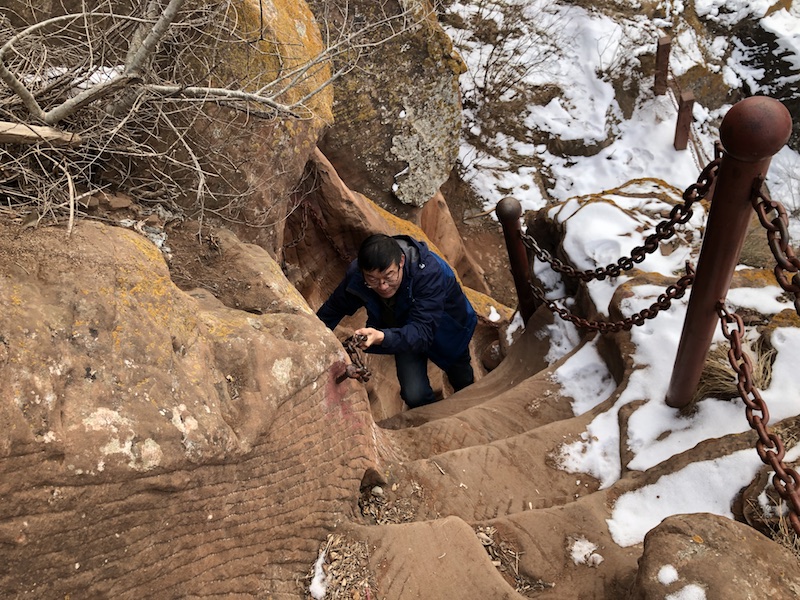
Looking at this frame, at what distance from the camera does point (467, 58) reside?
34.8 feet

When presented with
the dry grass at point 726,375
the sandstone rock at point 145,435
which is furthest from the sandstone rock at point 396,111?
the dry grass at point 726,375

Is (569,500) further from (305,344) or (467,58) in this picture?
(467,58)

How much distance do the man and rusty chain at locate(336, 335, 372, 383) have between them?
0.60ft

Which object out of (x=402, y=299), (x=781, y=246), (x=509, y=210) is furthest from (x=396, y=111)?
(x=781, y=246)

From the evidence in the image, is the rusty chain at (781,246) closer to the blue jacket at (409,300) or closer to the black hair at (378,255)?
the black hair at (378,255)

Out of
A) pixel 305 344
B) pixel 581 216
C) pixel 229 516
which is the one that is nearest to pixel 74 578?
pixel 229 516

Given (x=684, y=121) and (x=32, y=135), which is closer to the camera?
(x=32, y=135)

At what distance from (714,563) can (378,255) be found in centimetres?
226

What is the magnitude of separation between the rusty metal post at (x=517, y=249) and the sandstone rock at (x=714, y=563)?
2524 millimetres

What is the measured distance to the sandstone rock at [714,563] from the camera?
184cm

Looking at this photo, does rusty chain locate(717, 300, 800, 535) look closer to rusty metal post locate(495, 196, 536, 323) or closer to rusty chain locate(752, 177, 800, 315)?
rusty chain locate(752, 177, 800, 315)

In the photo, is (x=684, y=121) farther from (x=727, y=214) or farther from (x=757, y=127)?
(x=757, y=127)

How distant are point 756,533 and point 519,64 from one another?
399 inches

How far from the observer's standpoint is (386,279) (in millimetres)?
3506
